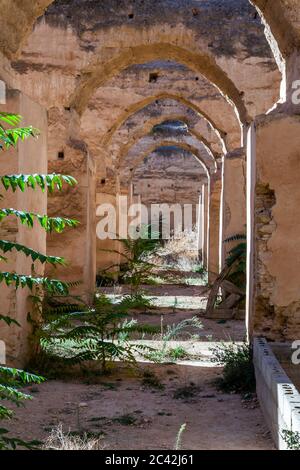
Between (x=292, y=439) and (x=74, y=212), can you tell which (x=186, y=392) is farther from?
(x=74, y=212)

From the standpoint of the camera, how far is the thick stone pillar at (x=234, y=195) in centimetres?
963

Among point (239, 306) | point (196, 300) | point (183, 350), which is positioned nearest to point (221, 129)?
point (196, 300)

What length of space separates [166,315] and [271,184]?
4526 mm

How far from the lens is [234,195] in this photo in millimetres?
9727

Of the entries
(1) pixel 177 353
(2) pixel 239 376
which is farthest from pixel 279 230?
(1) pixel 177 353

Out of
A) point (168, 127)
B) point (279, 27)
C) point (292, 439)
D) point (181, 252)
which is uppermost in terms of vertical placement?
point (168, 127)

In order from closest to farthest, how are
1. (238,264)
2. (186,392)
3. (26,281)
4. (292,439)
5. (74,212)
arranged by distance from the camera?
(26,281) → (292,439) → (186,392) → (74,212) → (238,264)

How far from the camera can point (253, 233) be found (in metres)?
5.39

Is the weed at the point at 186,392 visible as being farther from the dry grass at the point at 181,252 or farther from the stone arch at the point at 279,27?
the dry grass at the point at 181,252

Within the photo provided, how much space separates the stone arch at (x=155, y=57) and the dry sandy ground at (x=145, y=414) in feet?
18.9

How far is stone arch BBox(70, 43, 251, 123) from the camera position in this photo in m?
9.91

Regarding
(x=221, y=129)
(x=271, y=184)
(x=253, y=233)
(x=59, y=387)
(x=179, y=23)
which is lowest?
(x=59, y=387)

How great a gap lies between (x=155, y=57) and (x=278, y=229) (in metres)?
5.91
